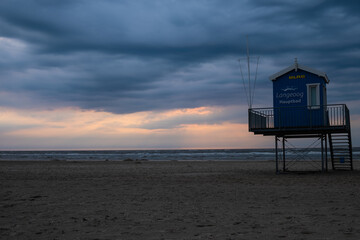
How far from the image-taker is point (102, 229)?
7527 millimetres

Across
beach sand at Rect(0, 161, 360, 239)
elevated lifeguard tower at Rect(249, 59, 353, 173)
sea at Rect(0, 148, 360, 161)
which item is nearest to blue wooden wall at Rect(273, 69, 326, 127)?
elevated lifeguard tower at Rect(249, 59, 353, 173)

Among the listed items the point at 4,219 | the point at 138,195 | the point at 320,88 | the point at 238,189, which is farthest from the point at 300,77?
the point at 4,219

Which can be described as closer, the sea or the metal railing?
the metal railing

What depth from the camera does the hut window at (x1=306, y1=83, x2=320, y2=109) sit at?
20953 millimetres

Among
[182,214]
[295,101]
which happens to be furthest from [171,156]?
[182,214]

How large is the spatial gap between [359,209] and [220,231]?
13.9ft

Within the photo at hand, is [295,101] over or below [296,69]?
below

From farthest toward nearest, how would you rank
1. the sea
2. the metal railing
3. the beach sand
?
the sea, the metal railing, the beach sand

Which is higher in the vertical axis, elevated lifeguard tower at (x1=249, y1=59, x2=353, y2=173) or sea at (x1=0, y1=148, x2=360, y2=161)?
elevated lifeguard tower at (x1=249, y1=59, x2=353, y2=173)

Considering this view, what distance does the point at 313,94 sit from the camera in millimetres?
21156

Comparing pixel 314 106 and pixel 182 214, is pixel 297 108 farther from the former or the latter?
pixel 182 214

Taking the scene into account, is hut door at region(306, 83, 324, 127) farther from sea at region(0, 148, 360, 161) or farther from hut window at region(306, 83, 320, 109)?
sea at region(0, 148, 360, 161)

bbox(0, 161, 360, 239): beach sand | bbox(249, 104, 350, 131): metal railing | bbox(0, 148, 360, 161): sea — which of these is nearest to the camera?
bbox(0, 161, 360, 239): beach sand

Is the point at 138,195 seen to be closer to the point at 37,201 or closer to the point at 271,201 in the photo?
the point at 37,201
